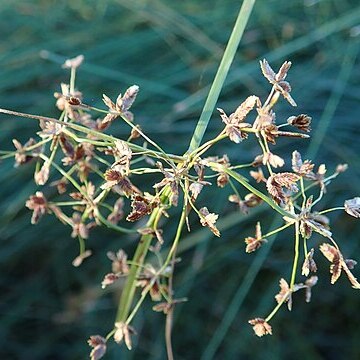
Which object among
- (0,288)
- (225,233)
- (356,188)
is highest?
(356,188)

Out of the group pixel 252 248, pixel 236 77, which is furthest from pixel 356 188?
pixel 252 248

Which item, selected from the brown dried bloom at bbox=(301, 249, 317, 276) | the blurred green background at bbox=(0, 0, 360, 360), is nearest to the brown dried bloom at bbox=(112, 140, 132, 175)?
the brown dried bloom at bbox=(301, 249, 317, 276)

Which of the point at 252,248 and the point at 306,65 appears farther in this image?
the point at 306,65

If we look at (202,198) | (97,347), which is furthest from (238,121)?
(202,198)

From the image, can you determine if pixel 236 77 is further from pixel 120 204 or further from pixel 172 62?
pixel 120 204

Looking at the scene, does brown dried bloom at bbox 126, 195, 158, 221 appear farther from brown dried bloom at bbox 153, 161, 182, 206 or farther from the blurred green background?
the blurred green background

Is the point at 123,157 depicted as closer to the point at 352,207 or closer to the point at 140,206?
the point at 140,206

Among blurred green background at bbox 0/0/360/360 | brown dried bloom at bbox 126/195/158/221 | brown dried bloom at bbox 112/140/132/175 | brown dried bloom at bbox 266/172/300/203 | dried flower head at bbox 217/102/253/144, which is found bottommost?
blurred green background at bbox 0/0/360/360

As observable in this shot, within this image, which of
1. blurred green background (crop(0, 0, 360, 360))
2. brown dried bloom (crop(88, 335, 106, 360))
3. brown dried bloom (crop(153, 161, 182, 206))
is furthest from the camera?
blurred green background (crop(0, 0, 360, 360))

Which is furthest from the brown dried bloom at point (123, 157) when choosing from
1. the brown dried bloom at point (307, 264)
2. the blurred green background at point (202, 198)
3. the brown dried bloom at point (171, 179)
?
the blurred green background at point (202, 198)
